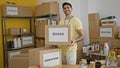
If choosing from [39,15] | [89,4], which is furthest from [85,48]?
[39,15]

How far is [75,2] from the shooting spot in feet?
12.8

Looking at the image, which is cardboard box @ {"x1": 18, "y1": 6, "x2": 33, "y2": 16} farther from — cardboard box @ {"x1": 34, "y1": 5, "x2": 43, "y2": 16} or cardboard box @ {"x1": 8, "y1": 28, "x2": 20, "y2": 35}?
cardboard box @ {"x1": 8, "y1": 28, "x2": 20, "y2": 35}

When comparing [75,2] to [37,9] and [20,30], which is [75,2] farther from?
[20,30]

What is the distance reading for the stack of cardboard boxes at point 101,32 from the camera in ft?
11.1

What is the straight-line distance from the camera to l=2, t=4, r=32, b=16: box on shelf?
395 cm

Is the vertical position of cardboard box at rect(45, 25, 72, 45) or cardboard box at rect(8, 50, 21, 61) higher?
cardboard box at rect(45, 25, 72, 45)

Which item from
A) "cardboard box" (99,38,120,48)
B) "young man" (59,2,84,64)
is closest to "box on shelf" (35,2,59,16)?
"cardboard box" (99,38,120,48)

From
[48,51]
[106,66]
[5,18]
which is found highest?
[5,18]

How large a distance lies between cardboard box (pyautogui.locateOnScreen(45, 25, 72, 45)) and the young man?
0.17 m

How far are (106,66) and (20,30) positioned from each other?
2.82 meters

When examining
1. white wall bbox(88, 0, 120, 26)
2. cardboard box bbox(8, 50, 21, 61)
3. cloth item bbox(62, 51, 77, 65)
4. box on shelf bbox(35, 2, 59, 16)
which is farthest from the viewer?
cardboard box bbox(8, 50, 21, 61)

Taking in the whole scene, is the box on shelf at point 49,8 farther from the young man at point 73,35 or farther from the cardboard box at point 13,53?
the young man at point 73,35

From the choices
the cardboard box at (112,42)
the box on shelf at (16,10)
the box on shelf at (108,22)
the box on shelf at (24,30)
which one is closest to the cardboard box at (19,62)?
the box on shelf at (24,30)

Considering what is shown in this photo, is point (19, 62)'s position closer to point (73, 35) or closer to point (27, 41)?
point (27, 41)
